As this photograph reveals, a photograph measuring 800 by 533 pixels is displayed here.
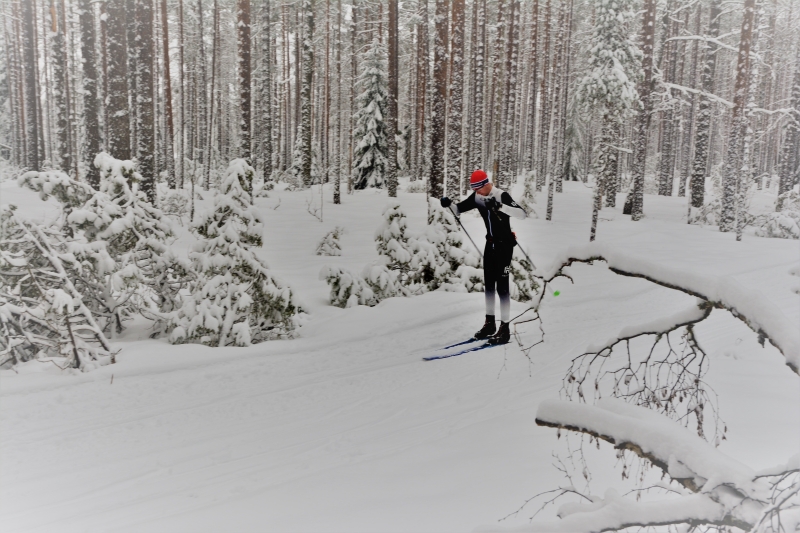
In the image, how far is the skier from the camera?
7466 millimetres

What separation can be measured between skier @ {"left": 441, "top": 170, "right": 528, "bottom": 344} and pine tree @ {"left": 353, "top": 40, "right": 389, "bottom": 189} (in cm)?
1769

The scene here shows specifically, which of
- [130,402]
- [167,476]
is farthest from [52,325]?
[167,476]

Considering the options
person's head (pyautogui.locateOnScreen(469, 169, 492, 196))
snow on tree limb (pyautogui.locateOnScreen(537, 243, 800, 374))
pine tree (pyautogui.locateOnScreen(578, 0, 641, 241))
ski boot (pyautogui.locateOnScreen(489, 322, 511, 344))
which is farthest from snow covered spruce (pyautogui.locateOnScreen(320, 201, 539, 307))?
pine tree (pyautogui.locateOnScreen(578, 0, 641, 241))

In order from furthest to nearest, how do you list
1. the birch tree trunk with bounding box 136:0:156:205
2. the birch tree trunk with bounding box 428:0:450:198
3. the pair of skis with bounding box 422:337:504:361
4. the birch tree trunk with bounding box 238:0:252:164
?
the birch tree trunk with bounding box 428:0:450:198 < the birch tree trunk with bounding box 238:0:252:164 < the birch tree trunk with bounding box 136:0:156:205 < the pair of skis with bounding box 422:337:504:361

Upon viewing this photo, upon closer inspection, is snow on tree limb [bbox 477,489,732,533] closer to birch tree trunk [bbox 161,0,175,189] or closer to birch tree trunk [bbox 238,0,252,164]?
birch tree trunk [bbox 238,0,252,164]

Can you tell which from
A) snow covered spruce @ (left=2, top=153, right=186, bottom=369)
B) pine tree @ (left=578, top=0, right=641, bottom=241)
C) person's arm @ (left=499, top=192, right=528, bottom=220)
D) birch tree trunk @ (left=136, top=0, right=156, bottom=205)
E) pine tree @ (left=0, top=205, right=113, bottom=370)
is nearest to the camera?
pine tree @ (left=0, top=205, right=113, bottom=370)

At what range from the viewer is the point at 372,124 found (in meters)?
24.5

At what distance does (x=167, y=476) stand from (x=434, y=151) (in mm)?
11794

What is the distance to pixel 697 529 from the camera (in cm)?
177

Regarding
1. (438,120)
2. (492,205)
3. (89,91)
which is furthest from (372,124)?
(492,205)

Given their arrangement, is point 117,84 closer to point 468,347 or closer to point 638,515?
point 468,347

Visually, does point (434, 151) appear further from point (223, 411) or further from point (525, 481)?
point (525, 481)

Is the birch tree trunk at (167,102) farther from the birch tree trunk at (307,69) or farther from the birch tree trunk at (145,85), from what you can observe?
the birch tree trunk at (145,85)

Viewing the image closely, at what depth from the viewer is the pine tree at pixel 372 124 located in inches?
960
